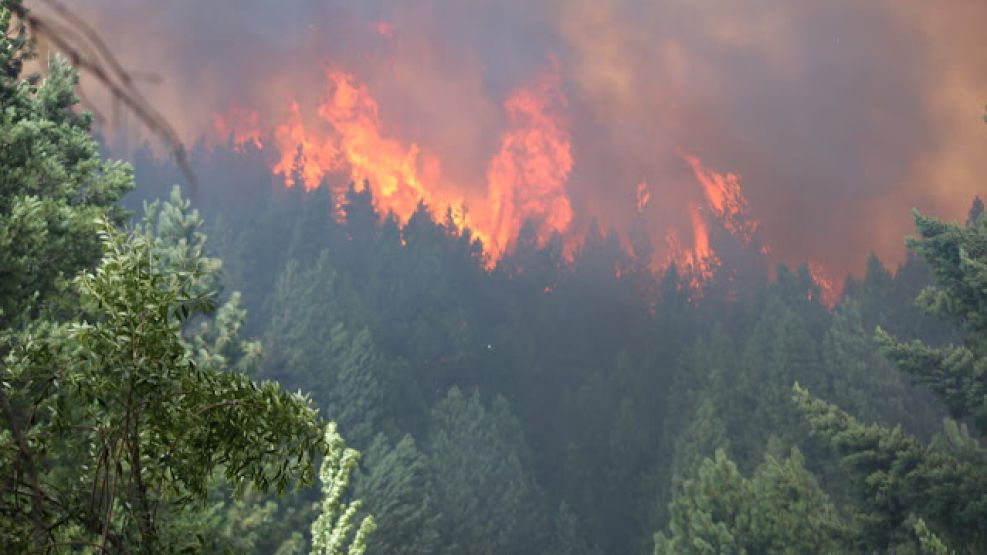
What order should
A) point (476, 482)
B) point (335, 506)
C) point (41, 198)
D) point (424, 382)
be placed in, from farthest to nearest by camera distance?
1. point (424, 382)
2. point (476, 482)
3. point (41, 198)
4. point (335, 506)

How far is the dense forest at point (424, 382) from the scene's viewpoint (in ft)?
11.1

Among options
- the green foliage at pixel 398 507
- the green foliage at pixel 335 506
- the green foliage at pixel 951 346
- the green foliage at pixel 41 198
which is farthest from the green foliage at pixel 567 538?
the green foliage at pixel 335 506

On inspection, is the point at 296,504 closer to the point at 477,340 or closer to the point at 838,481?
the point at 838,481

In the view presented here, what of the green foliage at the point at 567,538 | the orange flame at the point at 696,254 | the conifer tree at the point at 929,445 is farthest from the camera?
the orange flame at the point at 696,254

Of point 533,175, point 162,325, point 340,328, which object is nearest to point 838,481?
point 340,328

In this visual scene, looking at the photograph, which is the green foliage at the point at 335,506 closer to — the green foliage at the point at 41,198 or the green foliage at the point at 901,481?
the green foliage at the point at 41,198

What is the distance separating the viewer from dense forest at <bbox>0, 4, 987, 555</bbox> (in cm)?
338

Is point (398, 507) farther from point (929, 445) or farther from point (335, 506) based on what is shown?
point (335, 506)

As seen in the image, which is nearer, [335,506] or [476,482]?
[335,506]

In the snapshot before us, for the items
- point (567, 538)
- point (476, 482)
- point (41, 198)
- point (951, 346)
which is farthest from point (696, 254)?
point (41, 198)

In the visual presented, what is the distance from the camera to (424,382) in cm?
6925

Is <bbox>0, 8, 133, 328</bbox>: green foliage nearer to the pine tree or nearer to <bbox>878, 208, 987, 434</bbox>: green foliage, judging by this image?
<bbox>878, 208, 987, 434</bbox>: green foliage

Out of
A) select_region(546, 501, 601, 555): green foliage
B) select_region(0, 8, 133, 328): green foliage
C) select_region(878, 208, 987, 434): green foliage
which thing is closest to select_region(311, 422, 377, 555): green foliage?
select_region(0, 8, 133, 328): green foliage

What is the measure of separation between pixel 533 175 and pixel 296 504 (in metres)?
123
